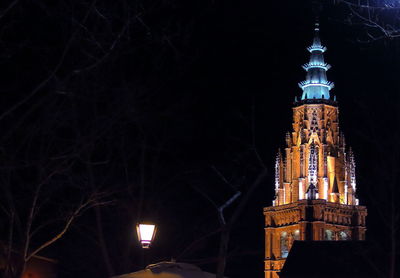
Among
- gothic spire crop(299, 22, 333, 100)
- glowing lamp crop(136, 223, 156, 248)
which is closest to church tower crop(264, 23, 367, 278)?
gothic spire crop(299, 22, 333, 100)

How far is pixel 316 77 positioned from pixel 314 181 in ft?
41.7

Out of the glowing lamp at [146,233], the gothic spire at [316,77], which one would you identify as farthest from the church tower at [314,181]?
the glowing lamp at [146,233]

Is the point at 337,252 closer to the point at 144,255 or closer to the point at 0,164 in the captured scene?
the point at 144,255

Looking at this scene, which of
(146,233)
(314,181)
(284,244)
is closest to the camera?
(146,233)

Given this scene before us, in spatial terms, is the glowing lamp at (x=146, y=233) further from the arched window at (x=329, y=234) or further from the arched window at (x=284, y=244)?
the arched window at (x=284, y=244)

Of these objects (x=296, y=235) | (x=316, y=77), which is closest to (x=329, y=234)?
(x=296, y=235)

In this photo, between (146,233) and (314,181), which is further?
(314,181)

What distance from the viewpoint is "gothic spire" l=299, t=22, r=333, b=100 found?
10331 cm

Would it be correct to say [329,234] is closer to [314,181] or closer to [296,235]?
[296,235]

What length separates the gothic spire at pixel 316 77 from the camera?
103312 millimetres

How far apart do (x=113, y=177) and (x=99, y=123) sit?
34.2 feet

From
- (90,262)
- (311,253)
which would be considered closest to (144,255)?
(90,262)

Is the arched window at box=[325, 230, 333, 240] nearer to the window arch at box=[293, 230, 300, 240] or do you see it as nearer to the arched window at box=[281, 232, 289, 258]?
the window arch at box=[293, 230, 300, 240]

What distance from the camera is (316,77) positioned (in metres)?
104
